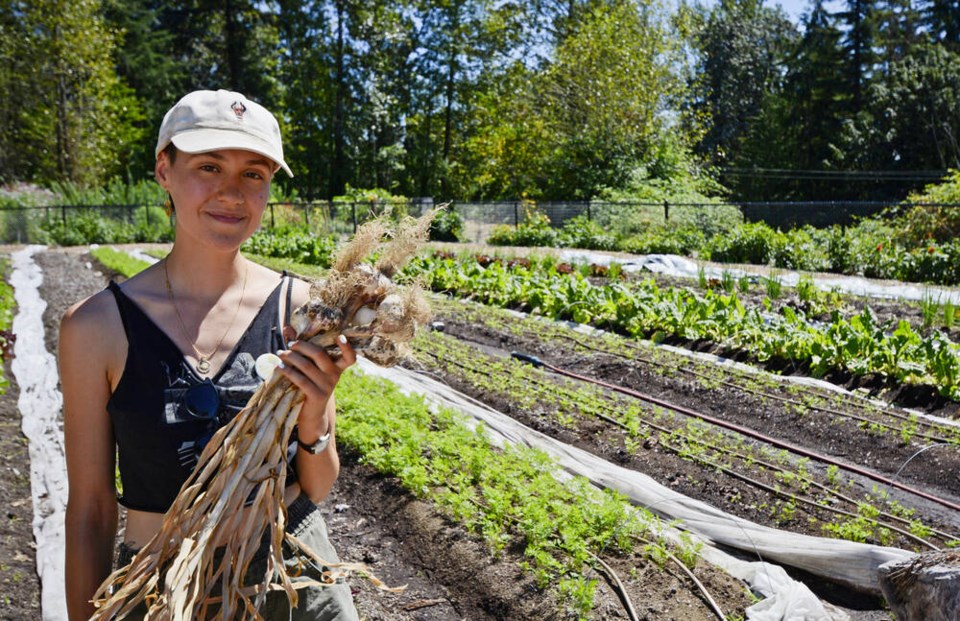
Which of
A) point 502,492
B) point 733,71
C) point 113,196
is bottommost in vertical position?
point 502,492

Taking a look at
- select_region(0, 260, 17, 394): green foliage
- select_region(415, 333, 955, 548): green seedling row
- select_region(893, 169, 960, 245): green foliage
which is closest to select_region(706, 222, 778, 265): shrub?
select_region(893, 169, 960, 245): green foliage

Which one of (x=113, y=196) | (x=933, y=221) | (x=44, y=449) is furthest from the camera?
(x=113, y=196)

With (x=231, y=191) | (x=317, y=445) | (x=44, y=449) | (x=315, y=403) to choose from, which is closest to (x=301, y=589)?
(x=317, y=445)

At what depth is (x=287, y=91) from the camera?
112 ft

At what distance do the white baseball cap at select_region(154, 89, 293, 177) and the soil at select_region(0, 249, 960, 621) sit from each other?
2.43 metres

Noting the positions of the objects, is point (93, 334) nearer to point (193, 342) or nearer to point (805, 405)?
point (193, 342)

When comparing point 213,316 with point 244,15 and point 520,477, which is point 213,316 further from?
point 244,15

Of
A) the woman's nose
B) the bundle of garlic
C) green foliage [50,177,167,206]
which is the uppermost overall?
green foliage [50,177,167,206]

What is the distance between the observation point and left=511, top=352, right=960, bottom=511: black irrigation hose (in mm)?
4500

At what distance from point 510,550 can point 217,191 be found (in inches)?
104

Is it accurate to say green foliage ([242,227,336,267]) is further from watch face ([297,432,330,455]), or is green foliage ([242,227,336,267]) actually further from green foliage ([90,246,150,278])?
watch face ([297,432,330,455])

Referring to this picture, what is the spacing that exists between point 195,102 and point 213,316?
411 millimetres

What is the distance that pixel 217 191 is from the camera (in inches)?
55.9

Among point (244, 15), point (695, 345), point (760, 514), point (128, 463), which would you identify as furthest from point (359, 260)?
point (244, 15)
